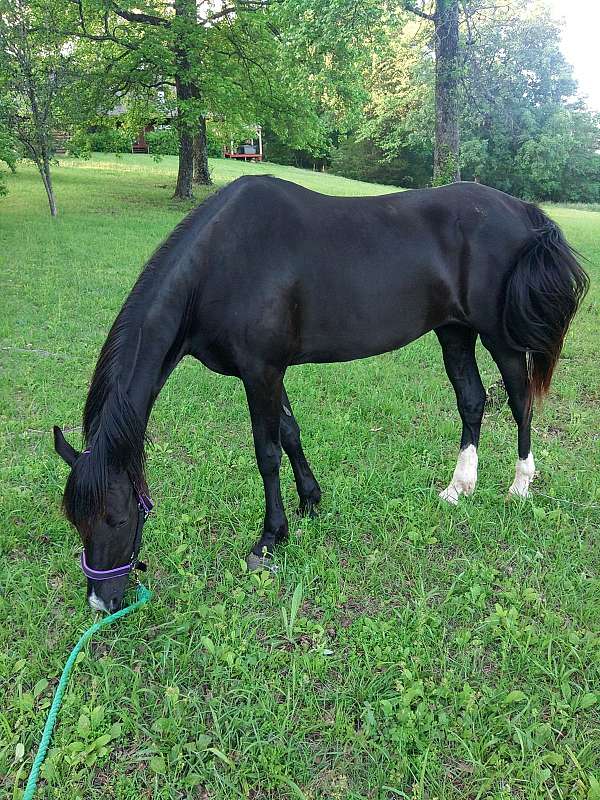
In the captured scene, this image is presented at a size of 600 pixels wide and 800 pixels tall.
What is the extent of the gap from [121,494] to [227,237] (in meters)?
1.24

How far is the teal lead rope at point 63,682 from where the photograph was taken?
178 centimetres

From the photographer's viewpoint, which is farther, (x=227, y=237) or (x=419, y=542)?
(x=419, y=542)

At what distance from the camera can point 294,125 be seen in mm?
14906

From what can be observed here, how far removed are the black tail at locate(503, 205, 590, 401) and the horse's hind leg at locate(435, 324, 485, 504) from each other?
375 mm

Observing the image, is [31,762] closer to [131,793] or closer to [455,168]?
[131,793]

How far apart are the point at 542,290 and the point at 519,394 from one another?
61cm

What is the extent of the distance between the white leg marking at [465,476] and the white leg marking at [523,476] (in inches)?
9.1

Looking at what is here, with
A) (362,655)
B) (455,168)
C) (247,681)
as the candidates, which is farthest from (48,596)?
(455,168)

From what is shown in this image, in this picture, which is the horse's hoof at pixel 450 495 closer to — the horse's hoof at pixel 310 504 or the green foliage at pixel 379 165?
the horse's hoof at pixel 310 504

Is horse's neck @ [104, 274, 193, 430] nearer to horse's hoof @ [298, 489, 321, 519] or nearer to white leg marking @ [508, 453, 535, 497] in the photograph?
horse's hoof @ [298, 489, 321, 519]

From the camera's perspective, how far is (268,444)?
2.80 metres

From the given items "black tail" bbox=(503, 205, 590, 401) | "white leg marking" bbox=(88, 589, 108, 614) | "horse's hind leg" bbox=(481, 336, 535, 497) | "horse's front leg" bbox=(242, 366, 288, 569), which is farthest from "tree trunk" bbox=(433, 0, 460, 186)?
"white leg marking" bbox=(88, 589, 108, 614)

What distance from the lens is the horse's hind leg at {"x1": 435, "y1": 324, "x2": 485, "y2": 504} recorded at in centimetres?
340

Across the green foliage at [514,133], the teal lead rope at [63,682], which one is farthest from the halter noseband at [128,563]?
the green foliage at [514,133]
